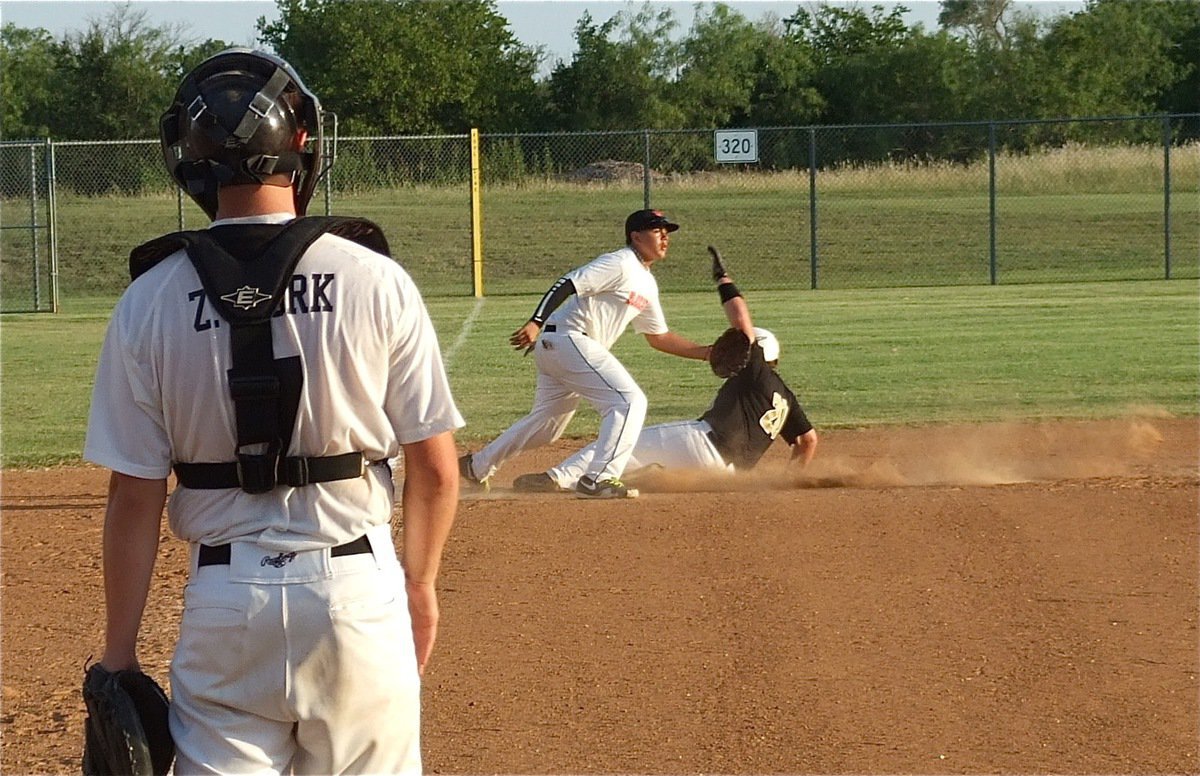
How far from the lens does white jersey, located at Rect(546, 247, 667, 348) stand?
9.10 meters

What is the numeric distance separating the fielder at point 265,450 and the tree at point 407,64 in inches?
1477

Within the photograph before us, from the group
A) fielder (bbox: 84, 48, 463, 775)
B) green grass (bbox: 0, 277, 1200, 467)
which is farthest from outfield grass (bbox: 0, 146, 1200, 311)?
fielder (bbox: 84, 48, 463, 775)

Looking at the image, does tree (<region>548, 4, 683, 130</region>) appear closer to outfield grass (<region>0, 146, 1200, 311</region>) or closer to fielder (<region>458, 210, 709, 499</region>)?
outfield grass (<region>0, 146, 1200, 311</region>)

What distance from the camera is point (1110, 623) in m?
6.11

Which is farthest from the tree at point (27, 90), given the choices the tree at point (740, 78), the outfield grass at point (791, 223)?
the tree at point (740, 78)

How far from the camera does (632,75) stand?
40906mm

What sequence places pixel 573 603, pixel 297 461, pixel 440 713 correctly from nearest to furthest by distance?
pixel 297 461, pixel 440 713, pixel 573 603

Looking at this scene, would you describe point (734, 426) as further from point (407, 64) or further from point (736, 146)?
point (407, 64)

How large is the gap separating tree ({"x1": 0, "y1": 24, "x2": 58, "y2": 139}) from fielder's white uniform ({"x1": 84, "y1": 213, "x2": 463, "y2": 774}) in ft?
135

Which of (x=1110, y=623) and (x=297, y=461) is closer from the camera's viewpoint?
(x=297, y=461)

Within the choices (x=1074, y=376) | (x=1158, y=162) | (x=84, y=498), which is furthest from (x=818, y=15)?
(x=84, y=498)

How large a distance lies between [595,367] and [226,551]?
6.26m

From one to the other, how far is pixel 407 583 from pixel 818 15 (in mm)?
45787

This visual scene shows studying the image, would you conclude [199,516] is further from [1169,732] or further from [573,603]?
[573,603]
